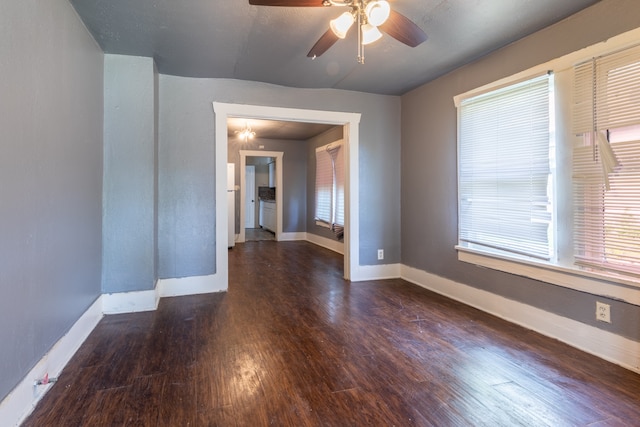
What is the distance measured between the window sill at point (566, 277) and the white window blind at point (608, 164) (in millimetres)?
69

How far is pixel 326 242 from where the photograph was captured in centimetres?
644

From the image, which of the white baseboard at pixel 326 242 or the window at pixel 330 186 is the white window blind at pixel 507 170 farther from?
the white baseboard at pixel 326 242

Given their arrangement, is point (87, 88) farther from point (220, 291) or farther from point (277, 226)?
point (277, 226)

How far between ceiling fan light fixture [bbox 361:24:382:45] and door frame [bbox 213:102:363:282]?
1.71m

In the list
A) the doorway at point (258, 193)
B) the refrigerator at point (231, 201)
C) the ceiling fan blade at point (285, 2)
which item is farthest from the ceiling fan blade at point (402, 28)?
the doorway at point (258, 193)

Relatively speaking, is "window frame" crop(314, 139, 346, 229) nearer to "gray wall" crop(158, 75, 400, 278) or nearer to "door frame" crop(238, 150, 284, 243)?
"door frame" crop(238, 150, 284, 243)

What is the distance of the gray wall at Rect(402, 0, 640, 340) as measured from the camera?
2.03 meters

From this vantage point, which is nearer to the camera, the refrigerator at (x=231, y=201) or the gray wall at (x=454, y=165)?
the gray wall at (x=454, y=165)

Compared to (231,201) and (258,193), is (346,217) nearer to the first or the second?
(231,201)

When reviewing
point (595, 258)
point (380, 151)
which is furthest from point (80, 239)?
point (595, 258)

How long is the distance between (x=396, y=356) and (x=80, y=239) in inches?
89.7

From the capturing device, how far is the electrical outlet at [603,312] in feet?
6.63

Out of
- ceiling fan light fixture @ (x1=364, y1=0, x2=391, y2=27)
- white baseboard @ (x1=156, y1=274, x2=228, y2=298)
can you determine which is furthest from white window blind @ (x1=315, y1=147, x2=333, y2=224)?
ceiling fan light fixture @ (x1=364, y1=0, x2=391, y2=27)

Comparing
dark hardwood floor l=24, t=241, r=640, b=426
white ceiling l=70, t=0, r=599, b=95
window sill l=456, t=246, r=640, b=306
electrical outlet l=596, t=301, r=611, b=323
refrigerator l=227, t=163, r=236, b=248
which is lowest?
dark hardwood floor l=24, t=241, r=640, b=426
